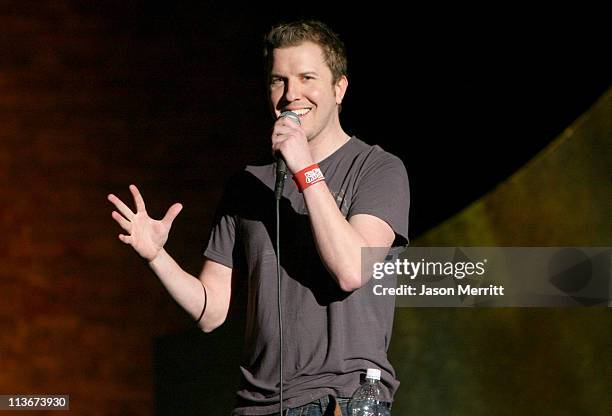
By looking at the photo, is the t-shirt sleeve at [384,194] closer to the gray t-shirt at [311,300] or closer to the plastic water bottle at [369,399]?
the gray t-shirt at [311,300]

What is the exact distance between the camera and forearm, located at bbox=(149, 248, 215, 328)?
7.37 ft

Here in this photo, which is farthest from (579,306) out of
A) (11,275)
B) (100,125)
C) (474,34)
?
(11,275)

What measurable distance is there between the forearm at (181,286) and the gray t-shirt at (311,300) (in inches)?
5.9

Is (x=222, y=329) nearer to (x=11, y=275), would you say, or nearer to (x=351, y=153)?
(x=11, y=275)

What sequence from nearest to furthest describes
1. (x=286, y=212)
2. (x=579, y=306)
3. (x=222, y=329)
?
(x=286, y=212) < (x=579, y=306) < (x=222, y=329)

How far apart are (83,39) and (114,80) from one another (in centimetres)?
22

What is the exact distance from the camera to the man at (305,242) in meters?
2.03

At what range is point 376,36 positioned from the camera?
355 centimetres

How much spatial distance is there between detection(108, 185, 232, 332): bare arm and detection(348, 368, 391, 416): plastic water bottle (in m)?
0.51

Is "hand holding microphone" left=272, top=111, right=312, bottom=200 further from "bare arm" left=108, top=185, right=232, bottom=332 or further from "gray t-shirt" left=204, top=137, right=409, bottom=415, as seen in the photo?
"bare arm" left=108, top=185, right=232, bottom=332

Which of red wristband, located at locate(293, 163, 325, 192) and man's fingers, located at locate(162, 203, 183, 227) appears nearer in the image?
red wristband, located at locate(293, 163, 325, 192)

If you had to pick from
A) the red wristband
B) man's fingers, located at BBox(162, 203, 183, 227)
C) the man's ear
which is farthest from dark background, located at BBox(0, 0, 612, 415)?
the red wristband

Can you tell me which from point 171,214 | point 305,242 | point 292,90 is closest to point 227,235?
point 171,214

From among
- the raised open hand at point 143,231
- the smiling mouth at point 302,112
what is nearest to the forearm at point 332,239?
the smiling mouth at point 302,112
